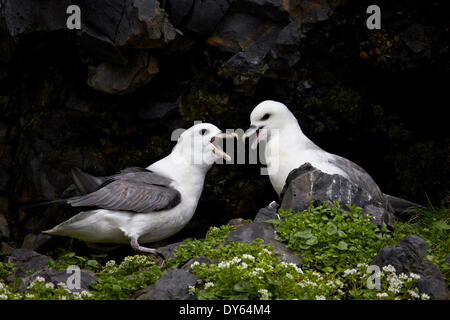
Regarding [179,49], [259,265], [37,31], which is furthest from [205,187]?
[259,265]

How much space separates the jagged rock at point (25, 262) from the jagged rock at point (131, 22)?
2232 mm

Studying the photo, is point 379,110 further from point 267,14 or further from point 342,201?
point 342,201

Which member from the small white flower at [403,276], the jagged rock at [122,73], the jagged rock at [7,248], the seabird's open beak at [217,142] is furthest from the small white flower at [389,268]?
the jagged rock at [7,248]

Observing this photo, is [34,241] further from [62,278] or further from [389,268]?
[389,268]

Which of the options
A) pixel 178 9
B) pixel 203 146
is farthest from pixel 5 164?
pixel 178 9

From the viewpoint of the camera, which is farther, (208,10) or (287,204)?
(208,10)

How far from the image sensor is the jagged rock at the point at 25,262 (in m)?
4.76

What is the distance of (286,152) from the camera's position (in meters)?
5.76

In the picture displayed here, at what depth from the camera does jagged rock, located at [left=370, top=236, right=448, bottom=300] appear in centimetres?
349

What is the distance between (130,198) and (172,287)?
6.16 ft

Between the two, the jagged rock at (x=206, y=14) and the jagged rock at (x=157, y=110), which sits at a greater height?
the jagged rock at (x=206, y=14)

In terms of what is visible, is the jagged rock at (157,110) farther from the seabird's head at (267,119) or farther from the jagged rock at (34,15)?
the jagged rock at (34,15)
